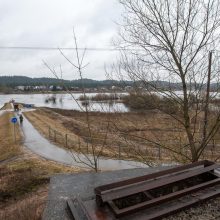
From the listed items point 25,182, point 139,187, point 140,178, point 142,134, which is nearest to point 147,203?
point 139,187

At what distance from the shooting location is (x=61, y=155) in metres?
18.0

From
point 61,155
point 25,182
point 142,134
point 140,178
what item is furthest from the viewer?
point 61,155

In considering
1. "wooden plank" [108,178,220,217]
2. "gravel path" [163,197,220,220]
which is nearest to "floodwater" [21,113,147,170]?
"wooden plank" [108,178,220,217]

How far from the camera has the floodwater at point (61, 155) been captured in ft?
49.0

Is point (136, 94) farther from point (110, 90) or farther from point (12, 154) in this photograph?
point (12, 154)

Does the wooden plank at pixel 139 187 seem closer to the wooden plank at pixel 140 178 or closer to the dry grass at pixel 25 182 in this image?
the wooden plank at pixel 140 178

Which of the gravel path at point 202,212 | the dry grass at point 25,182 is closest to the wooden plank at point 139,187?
the gravel path at point 202,212

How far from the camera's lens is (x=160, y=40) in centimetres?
617

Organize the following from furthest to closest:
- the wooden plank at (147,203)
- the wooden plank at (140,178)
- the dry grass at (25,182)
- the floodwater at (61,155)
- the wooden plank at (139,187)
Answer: the floodwater at (61,155) < the dry grass at (25,182) < the wooden plank at (140,178) < the wooden plank at (139,187) < the wooden plank at (147,203)

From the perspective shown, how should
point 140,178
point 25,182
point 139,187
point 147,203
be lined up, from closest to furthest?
point 147,203 < point 139,187 < point 140,178 < point 25,182

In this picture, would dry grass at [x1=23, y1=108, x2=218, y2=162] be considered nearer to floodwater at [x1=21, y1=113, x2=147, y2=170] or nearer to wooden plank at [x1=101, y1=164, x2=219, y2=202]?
floodwater at [x1=21, y1=113, x2=147, y2=170]

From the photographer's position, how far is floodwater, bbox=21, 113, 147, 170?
1494 centimetres

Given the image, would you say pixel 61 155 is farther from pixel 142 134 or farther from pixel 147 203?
pixel 147 203

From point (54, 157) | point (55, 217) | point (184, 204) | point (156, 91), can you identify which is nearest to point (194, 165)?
point (184, 204)
